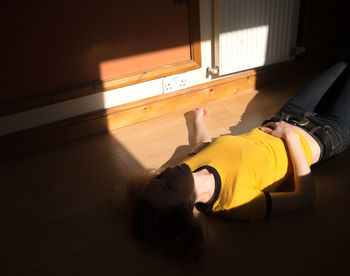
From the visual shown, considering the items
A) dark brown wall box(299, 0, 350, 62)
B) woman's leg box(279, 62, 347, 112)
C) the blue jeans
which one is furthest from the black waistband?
dark brown wall box(299, 0, 350, 62)

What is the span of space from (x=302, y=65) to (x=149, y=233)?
6.96 feet

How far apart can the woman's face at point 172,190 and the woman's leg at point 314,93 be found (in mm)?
790

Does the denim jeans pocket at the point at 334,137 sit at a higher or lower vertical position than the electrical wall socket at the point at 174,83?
lower

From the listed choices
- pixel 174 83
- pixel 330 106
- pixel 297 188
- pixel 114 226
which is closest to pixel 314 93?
pixel 330 106

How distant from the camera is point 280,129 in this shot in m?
1.49

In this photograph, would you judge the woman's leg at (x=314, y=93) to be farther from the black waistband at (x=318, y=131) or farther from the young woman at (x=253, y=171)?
the black waistband at (x=318, y=131)

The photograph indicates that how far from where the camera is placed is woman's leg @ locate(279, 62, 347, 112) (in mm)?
1692

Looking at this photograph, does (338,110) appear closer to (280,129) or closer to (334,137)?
(334,137)

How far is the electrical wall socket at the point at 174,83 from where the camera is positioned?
2.18 m

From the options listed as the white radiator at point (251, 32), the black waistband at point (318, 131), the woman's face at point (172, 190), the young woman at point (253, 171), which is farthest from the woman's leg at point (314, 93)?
the woman's face at point (172, 190)

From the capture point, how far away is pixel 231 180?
4.14 ft

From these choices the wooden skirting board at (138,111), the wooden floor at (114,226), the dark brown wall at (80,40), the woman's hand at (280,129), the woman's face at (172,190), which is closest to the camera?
the woman's face at (172,190)

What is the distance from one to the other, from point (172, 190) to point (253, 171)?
37 centimetres

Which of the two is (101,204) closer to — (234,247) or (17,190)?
(17,190)
